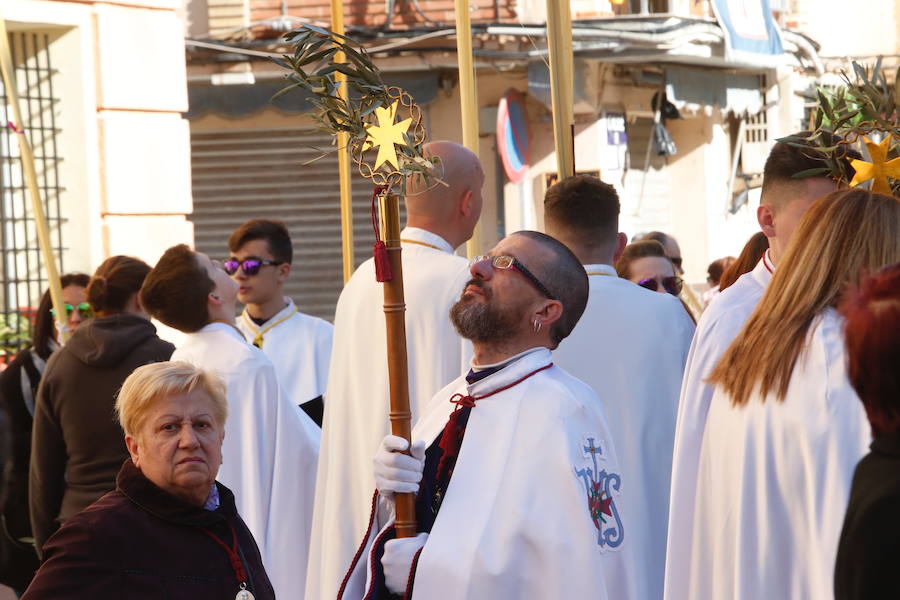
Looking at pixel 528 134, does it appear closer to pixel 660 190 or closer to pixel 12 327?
pixel 660 190

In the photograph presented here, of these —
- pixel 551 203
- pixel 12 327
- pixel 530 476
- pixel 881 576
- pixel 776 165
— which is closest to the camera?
pixel 881 576

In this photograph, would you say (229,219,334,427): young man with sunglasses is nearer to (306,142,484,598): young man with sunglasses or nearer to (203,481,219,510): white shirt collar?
(306,142,484,598): young man with sunglasses

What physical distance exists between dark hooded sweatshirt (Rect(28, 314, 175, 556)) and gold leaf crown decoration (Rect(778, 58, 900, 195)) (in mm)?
2811

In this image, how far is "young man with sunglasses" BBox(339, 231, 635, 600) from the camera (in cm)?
374

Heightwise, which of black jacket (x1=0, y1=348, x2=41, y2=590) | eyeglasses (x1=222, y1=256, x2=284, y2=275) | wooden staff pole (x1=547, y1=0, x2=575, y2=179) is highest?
wooden staff pole (x1=547, y1=0, x2=575, y2=179)

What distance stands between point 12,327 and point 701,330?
6.85m

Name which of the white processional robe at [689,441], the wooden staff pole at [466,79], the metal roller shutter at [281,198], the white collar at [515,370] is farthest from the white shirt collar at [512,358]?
the metal roller shutter at [281,198]

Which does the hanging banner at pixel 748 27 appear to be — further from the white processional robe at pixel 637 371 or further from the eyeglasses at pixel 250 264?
the white processional robe at pixel 637 371

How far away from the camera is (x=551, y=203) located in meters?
5.86

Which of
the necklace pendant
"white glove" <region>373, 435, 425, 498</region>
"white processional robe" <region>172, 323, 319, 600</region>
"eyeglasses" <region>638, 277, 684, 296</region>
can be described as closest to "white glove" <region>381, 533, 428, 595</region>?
"white glove" <region>373, 435, 425, 498</region>

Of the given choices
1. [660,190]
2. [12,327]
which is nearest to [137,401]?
[12,327]

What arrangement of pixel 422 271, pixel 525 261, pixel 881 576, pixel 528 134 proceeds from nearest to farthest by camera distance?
1. pixel 881 576
2. pixel 525 261
3. pixel 422 271
4. pixel 528 134

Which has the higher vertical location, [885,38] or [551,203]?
[885,38]

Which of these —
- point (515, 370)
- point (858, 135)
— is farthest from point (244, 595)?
point (858, 135)
